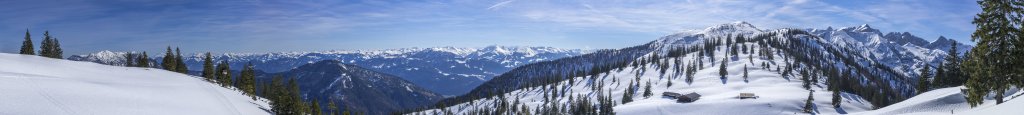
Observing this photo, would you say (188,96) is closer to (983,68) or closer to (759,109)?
(983,68)

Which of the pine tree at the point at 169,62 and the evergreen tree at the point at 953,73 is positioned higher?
the pine tree at the point at 169,62

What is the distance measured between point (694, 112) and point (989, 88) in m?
96.8

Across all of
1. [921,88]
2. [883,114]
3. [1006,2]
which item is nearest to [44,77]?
[1006,2]

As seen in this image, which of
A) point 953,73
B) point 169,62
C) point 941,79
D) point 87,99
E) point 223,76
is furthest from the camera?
point 941,79

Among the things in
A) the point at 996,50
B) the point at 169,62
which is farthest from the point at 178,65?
the point at 996,50

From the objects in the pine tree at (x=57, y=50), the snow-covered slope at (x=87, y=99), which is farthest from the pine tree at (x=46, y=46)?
the snow-covered slope at (x=87, y=99)

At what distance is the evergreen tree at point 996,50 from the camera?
45.2 metres

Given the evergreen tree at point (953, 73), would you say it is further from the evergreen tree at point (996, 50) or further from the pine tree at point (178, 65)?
the pine tree at point (178, 65)

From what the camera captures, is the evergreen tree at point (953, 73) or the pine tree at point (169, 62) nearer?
the pine tree at point (169, 62)

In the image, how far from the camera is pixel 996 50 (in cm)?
4716

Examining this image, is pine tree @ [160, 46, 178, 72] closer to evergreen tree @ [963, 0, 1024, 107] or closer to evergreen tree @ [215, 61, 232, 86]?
evergreen tree @ [215, 61, 232, 86]

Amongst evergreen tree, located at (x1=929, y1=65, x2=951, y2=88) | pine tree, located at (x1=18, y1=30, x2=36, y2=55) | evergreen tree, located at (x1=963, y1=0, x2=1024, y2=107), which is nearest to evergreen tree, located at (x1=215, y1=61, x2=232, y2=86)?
pine tree, located at (x1=18, y1=30, x2=36, y2=55)

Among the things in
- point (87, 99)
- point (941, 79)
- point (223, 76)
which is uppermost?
point (87, 99)

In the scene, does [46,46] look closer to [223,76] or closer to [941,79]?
[223,76]
